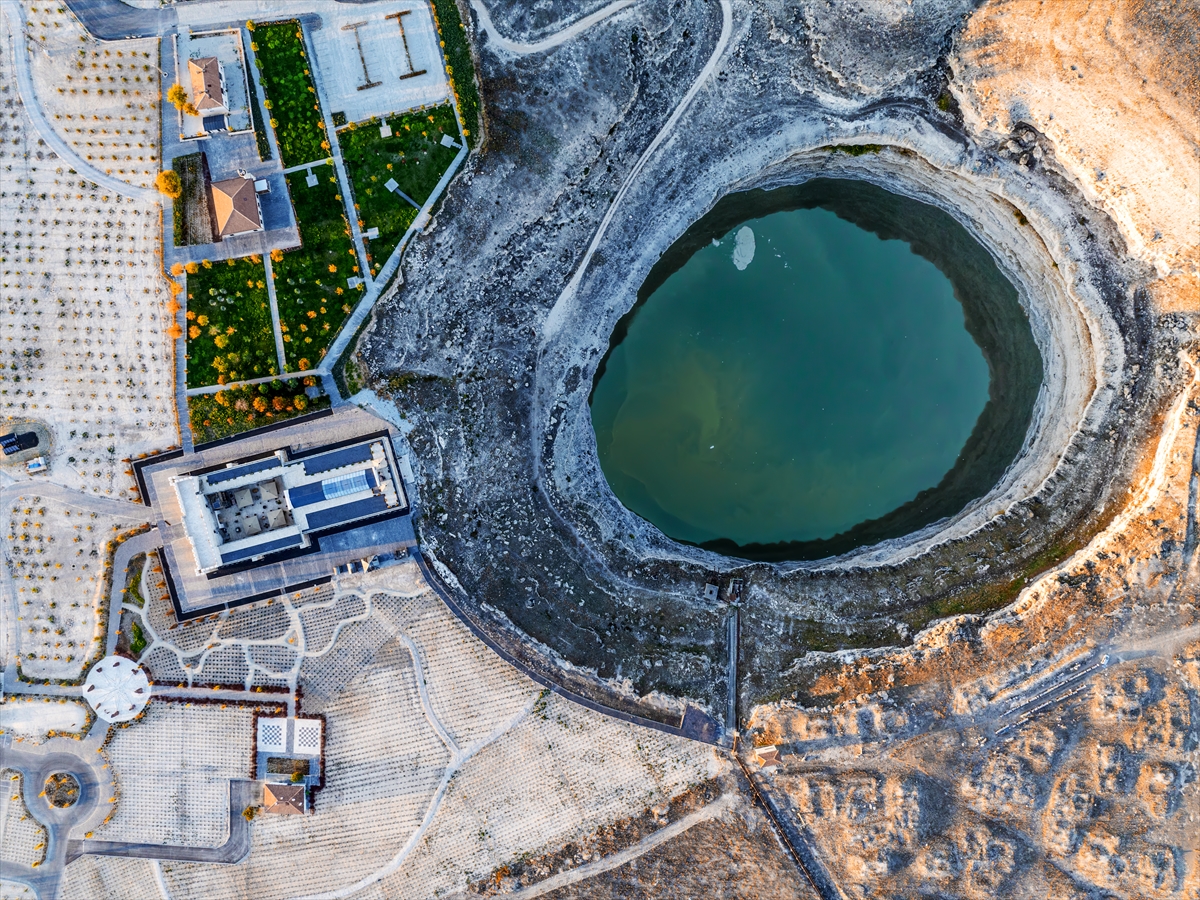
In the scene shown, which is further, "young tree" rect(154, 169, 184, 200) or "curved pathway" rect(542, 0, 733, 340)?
"curved pathway" rect(542, 0, 733, 340)

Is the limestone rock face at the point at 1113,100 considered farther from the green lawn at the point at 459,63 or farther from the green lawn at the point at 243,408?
the green lawn at the point at 243,408

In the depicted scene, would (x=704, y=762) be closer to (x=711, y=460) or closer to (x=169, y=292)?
(x=711, y=460)

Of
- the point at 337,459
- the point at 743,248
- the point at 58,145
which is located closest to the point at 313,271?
the point at 337,459

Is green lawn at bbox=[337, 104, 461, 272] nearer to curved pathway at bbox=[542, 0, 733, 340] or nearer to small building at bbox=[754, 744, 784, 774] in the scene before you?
curved pathway at bbox=[542, 0, 733, 340]

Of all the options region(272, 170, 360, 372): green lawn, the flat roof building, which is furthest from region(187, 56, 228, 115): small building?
the flat roof building

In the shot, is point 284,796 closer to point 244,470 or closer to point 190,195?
point 244,470

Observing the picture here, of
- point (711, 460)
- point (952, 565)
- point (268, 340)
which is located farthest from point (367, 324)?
point (952, 565)
